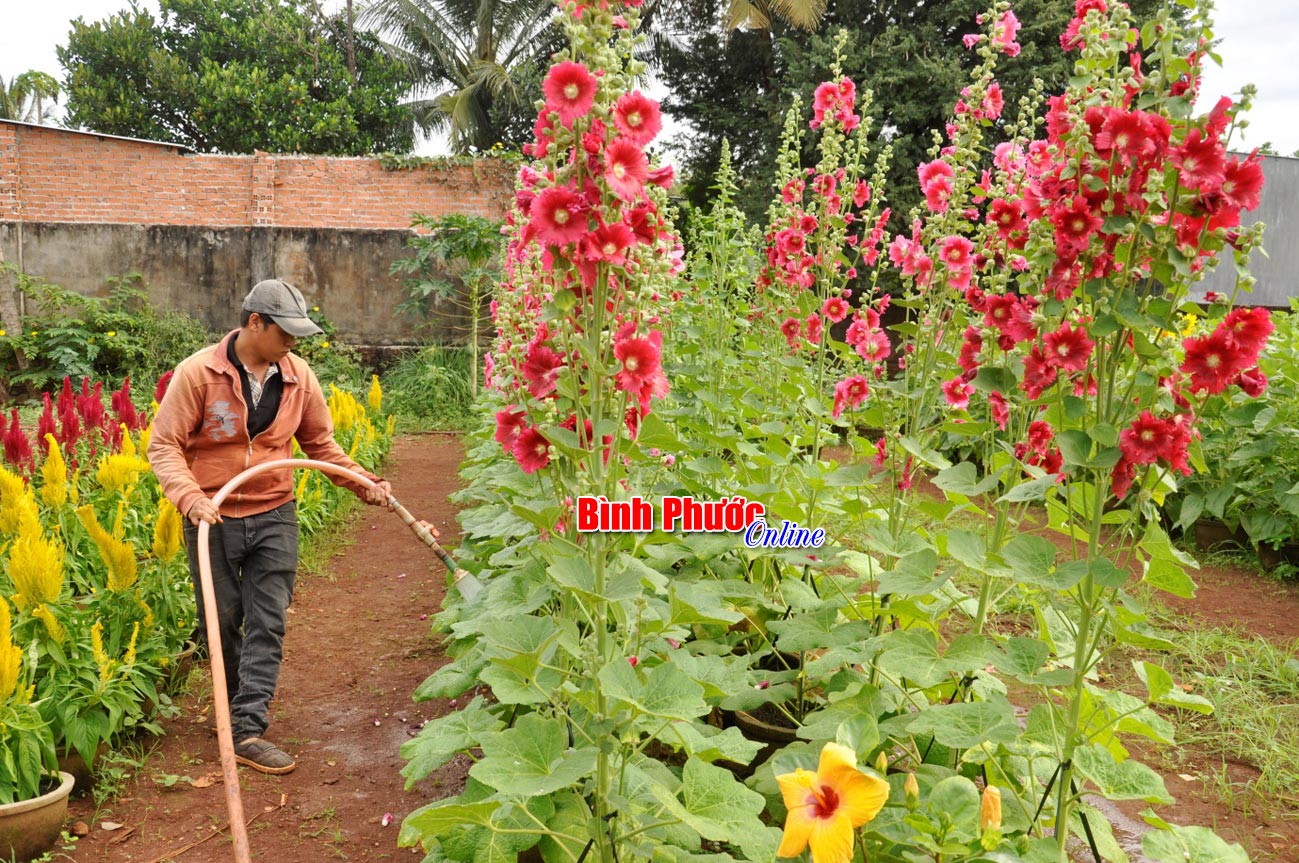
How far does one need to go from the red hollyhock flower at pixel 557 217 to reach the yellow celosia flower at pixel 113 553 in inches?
88.2

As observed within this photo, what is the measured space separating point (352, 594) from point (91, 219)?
1083cm

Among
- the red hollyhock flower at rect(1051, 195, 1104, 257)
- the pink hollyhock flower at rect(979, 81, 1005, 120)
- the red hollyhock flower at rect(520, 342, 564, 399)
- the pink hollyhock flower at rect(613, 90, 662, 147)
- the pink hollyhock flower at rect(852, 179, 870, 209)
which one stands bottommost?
the red hollyhock flower at rect(520, 342, 564, 399)

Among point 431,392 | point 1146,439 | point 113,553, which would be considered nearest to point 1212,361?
point 1146,439

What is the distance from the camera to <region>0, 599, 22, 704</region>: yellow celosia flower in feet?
8.29

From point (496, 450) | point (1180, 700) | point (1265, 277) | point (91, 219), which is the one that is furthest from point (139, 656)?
point (1265, 277)

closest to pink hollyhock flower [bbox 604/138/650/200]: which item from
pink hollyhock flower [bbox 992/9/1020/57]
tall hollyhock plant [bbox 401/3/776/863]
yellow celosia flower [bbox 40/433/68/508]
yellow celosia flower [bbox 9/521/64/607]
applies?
tall hollyhock plant [bbox 401/3/776/863]

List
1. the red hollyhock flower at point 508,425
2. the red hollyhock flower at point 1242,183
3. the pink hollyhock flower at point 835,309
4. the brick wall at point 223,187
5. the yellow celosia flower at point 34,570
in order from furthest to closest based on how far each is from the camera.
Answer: the brick wall at point 223,187, the pink hollyhock flower at point 835,309, the yellow celosia flower at point 34,570, the red hollyhock flower at point 508,425, the red hollyhock flower at point 1242,183

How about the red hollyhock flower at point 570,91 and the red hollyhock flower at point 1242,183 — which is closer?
the red hollyhock flower at point 1242,183

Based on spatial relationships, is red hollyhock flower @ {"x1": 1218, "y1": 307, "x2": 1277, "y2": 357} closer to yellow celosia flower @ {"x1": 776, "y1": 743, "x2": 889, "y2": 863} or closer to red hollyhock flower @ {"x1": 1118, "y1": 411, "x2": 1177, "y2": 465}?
red hollyhock flower @ {"x1": 1118, "y1": 411, "x2": 1177, "y2": 465}

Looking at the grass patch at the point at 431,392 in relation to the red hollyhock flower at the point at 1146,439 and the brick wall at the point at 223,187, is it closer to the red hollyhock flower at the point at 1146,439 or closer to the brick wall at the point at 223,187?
the brick wall at the point at 223,187

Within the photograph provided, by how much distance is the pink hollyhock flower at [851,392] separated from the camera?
266 cm

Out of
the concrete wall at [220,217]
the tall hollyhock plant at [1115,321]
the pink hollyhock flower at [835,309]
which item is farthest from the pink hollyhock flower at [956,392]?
the concrete wall at [220,217]

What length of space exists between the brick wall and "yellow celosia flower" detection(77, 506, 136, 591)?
10532mm

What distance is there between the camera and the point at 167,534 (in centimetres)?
340
